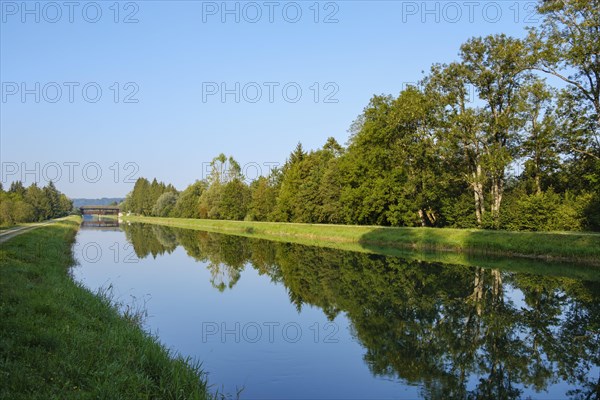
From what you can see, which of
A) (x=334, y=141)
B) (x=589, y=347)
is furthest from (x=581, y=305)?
(x=334, y=141)

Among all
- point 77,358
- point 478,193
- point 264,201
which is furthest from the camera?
point 264,201

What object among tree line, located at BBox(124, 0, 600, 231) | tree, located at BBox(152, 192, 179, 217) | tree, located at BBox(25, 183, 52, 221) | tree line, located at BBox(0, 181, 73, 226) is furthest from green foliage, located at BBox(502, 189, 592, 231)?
tree, located at BBox(152, 192, 179, 217)

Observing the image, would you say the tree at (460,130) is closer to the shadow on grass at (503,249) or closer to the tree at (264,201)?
the shadow on grass at (503,249)

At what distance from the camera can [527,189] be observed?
38281 millimetres

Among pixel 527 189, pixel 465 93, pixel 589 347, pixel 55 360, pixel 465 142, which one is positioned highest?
pixel 465 93

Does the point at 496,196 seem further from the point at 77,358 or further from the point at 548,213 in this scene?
the point at 77,358

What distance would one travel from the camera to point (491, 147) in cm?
3516

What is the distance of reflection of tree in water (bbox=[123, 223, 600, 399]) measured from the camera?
8.88 metres

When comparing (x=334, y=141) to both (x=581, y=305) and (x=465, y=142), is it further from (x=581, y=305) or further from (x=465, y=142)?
(x=581, y=305)

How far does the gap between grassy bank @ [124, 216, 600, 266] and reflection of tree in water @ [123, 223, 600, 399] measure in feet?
17.6

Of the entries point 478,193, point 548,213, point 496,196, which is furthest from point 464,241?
point 496,196

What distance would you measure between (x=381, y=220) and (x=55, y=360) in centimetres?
3947

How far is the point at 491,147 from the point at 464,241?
29.8ft

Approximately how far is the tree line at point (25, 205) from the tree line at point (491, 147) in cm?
3600
